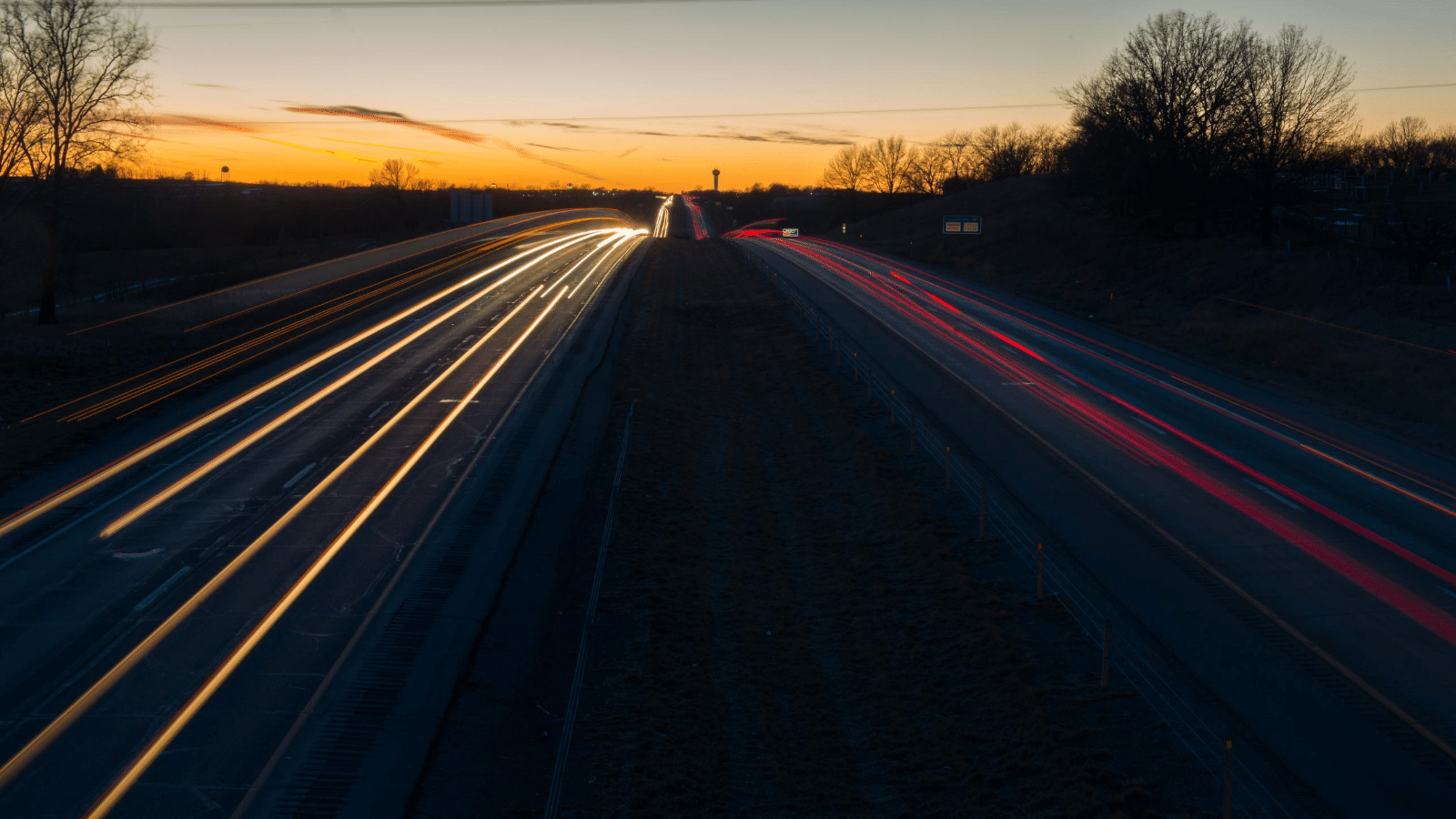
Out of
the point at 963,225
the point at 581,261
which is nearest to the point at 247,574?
the point at 581,261

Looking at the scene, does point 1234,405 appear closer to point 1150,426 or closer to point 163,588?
point 1150,426

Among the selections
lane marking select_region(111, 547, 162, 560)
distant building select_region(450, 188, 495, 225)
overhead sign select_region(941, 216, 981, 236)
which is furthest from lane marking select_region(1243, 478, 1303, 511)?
distant building select_region(450, 188, 495, 225)

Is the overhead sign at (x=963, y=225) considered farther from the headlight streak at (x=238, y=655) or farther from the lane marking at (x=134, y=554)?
the lane marking at (x=134, y=554)

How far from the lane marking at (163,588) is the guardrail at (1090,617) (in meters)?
11.4

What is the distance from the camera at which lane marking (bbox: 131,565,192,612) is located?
42.0 feet

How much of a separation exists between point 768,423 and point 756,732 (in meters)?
16.6

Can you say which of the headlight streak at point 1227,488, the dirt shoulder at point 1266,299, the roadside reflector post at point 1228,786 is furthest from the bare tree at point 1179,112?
the roadside reflector post at point 1228,786

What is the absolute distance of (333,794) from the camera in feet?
29.4

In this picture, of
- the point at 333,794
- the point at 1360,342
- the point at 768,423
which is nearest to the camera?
the point at 333,794

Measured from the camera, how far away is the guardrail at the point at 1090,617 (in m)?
8.88

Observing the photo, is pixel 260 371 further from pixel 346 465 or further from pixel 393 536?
pixel 393 536

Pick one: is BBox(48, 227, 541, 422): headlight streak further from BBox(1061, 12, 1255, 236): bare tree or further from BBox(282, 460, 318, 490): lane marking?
BBox(1061, 12, 1255, 236): bare tree

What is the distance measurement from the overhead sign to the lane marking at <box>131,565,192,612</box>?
75.2 meters

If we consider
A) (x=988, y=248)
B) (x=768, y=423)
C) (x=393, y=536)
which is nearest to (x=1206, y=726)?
(x=393, y=536)
